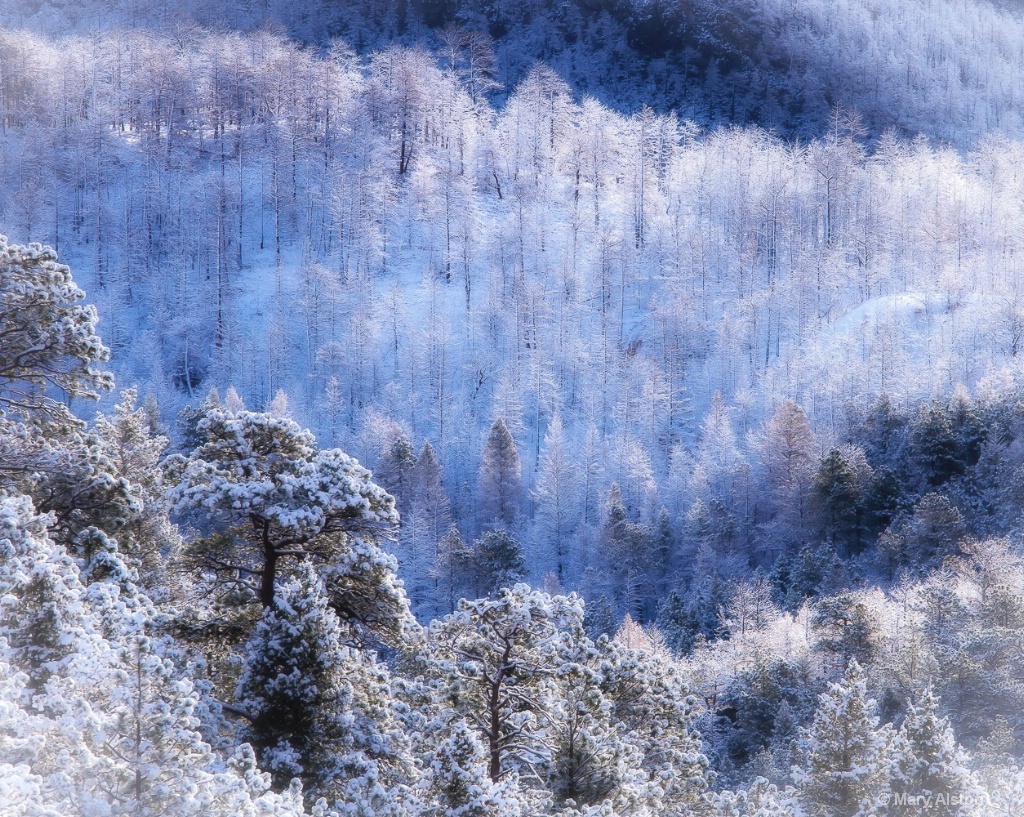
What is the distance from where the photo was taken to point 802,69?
180 meters

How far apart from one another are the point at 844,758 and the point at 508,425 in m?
62.4

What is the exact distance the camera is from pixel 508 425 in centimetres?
8050

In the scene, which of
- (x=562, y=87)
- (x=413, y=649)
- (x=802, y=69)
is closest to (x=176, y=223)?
(x=562, y=87)

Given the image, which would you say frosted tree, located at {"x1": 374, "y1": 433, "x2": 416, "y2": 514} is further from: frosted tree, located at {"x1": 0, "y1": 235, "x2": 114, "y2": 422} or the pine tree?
frosted tree, located at {"x1": 0, "y1": 235, "x2": 114, "y2": 422}

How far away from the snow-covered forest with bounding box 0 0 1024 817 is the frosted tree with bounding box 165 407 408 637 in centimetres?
7

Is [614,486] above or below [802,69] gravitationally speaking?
below

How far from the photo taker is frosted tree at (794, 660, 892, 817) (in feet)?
59.5

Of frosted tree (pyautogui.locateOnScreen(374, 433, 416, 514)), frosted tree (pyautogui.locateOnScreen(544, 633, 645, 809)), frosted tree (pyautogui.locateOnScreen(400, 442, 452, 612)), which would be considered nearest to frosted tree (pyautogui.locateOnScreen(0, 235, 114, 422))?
frosted tree (pyautogui.locateOnScreen(544, 633, 645, 809))

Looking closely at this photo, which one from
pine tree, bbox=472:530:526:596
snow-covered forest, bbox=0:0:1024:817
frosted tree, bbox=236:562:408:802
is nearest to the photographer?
frosted tree, bbox=236:562:408:802

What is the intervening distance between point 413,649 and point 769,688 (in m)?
28.8

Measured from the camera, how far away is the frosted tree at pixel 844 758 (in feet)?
59.5

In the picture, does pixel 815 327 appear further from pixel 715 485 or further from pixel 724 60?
pixel 724 60

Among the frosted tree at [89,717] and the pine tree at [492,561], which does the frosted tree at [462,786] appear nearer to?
the frosted tree at [89,717]

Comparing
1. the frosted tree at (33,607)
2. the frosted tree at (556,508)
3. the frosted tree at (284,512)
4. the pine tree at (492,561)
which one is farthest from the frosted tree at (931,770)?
the frosted tree at (556,508)
